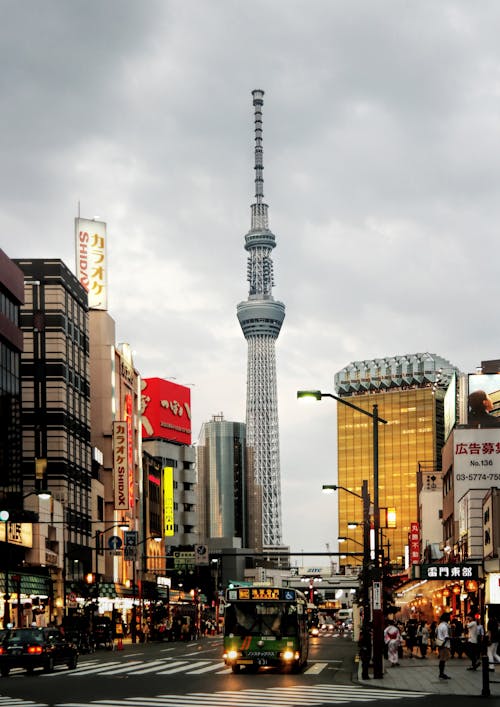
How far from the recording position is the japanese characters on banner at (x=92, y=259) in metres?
128

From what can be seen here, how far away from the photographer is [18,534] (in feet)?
275

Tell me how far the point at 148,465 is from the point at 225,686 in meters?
127

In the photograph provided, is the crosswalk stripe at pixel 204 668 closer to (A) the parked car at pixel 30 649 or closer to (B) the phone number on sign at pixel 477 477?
(A) the parked car at pixel 30 649

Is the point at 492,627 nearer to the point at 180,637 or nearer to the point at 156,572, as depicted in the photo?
the point at 180,637

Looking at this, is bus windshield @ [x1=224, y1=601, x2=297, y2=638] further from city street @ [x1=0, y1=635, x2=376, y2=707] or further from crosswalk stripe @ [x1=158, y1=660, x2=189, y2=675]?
crosswalk stripe @ [x1=158, y1=660, x2=189, y2=675]

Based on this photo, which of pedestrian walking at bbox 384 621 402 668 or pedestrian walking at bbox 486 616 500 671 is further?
pedestrian walking at bbox 384 621 402 668

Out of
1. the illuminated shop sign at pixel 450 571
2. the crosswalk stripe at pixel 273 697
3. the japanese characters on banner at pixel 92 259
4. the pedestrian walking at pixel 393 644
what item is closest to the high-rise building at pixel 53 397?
the japanese characters on banner at pixel 92 259

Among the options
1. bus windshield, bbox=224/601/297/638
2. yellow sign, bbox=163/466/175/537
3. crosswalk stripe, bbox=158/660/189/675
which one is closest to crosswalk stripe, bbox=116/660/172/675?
crosswalk stripe, bbox=158/660/189/675

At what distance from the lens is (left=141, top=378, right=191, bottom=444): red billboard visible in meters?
191

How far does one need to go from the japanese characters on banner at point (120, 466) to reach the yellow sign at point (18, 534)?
36881mm

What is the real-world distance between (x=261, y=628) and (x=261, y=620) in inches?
11.0

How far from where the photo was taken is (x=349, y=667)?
5088cm

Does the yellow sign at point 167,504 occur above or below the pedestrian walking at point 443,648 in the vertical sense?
above

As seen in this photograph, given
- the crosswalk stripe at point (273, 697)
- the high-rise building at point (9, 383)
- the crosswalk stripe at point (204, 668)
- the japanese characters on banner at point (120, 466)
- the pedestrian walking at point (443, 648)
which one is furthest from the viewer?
the japanese characters on banner at point (120, 466)
